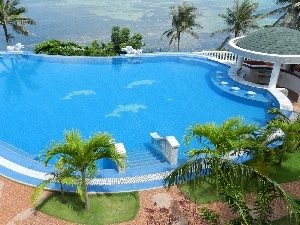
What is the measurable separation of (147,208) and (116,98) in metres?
8.77

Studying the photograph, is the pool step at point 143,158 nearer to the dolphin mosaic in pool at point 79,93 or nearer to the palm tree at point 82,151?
the palm tree at point 82,151

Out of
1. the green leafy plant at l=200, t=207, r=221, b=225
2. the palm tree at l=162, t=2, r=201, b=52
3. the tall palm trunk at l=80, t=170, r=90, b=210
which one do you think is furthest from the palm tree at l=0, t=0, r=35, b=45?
the green leafy plant at l=200, t=207, r=221, b=225

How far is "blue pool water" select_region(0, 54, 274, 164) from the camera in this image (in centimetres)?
1352

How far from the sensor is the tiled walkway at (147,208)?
8070mm

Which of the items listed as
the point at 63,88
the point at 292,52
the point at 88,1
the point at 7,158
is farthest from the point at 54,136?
the point at 88,1

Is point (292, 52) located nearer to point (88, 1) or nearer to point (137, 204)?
point (137, 204)

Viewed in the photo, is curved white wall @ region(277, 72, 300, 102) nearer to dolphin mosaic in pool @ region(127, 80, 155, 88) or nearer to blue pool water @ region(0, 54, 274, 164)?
blue pool water @ region(0, 54, 274, 164)

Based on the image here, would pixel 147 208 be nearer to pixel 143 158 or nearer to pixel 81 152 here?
pixel 81 152

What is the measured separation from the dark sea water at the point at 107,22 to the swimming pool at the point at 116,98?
520 inches

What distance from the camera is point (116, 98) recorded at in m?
16.5

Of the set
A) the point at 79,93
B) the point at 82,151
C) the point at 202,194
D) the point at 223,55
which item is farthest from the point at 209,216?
the point at 223,55

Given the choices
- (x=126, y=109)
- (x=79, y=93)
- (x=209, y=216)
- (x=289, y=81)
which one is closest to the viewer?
(x=209, y=216)

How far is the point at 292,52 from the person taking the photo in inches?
638

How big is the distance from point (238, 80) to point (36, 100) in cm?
1067
